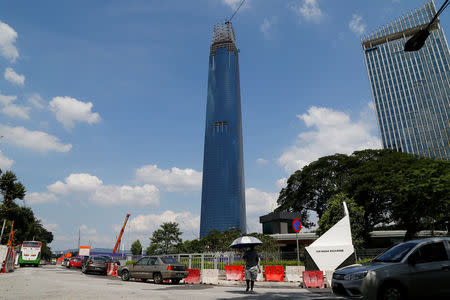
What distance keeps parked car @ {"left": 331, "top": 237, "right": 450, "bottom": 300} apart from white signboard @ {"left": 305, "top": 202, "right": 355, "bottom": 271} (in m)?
7.39

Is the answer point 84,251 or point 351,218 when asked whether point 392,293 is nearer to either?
point 351,218

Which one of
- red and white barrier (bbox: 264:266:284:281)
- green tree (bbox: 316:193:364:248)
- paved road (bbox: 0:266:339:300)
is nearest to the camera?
paved road (bbox: 0:266:339:300)

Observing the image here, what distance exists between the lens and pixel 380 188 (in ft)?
115

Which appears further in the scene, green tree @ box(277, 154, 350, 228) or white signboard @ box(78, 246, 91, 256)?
white signboard @ box(78, 246, 91, 256)

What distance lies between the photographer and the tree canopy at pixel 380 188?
97.1 ft

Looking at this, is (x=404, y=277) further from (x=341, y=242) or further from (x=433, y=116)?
(x=433, y=116)

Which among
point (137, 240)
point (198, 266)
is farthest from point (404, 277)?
point (137, 240)

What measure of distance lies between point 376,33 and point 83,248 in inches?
5622

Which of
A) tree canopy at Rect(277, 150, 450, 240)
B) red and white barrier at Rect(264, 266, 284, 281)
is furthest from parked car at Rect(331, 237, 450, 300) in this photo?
tree canopy at Rect(277, 150, 450, 240)

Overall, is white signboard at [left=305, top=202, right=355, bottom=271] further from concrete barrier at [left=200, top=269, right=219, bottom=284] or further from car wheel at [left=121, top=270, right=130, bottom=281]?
car wheel at [left=121, top=270, right=130, bottom=281]

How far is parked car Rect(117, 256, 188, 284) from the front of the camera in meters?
15.7

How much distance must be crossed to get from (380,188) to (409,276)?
104ft

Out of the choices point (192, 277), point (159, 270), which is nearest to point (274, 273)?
point (192, 277)

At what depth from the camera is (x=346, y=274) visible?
23.6 ft
